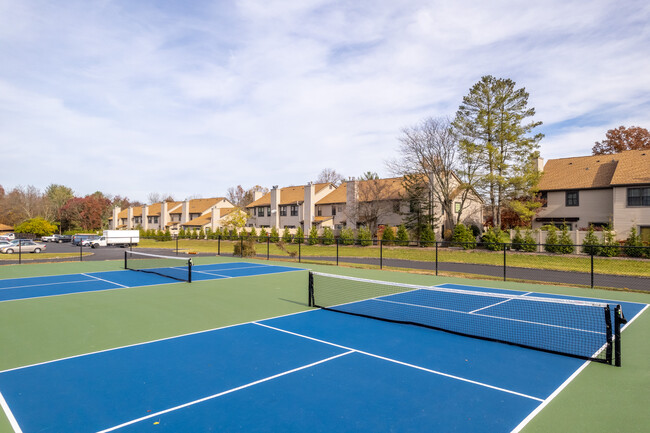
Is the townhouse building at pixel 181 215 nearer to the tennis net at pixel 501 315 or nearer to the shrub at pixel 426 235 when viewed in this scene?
the shrub at pixel 426 235

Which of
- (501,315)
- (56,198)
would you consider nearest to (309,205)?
(501,315)

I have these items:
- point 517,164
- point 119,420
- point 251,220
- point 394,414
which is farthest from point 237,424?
point 251,220

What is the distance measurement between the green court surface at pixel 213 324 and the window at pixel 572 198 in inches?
1083

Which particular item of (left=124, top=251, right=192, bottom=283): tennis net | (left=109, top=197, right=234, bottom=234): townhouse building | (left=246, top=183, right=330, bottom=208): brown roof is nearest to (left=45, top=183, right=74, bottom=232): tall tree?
(left=109, top=197, right=234, bottom=234): townhouse building

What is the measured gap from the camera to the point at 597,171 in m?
39.2

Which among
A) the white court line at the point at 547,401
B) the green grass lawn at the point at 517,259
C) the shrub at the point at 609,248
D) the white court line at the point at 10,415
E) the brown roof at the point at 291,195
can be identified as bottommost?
the green grass lawn at the point at 517,259

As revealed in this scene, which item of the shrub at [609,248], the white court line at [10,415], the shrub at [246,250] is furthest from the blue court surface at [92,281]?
the shrub at [609,248]

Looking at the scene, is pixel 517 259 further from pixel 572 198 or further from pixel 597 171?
pixel 597 171

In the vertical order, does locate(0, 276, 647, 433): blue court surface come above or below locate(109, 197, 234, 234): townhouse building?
below

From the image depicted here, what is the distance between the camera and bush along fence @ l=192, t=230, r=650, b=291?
62.1 feet

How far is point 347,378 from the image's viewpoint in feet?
20.4

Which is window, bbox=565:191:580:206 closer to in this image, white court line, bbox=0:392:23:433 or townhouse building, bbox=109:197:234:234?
white court line, bbox=0:392:23:433

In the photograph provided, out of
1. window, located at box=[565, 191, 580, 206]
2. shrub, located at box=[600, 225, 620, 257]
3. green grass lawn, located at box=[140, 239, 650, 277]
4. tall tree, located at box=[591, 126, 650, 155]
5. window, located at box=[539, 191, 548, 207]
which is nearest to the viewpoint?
green grass lawn, located at box=[140, 239, 650, 277]

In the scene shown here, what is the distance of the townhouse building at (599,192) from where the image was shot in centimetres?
3338
